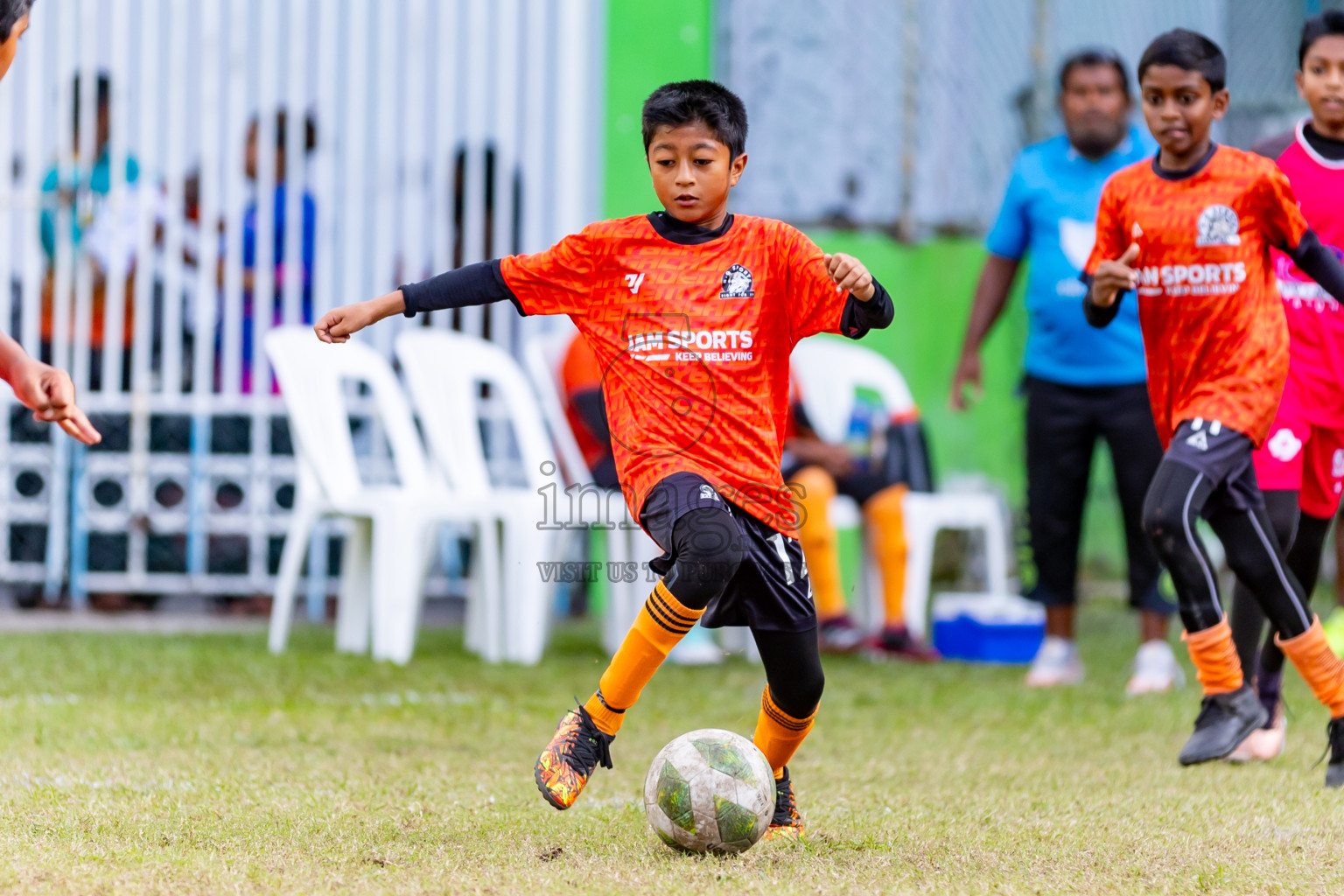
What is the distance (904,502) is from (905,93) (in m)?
3.05

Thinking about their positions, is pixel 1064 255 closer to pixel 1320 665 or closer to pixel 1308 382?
pixel 1308 382

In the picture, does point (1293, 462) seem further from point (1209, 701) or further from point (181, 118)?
point (181, 118)

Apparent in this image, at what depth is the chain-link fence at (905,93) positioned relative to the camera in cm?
940

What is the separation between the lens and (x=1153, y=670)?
6.37 meters

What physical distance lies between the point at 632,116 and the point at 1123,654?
395cm

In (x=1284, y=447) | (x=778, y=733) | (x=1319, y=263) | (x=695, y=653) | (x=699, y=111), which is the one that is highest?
(x=699, y=111)

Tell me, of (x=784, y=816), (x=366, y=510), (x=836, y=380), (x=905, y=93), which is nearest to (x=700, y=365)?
(x=784, y=816)

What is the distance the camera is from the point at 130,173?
8602mm

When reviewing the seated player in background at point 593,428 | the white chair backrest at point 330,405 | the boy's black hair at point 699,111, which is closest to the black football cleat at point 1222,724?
the boy's black hair at point 699,111

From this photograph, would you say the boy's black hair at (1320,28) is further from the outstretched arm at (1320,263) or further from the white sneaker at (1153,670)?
the white sneaker at (1153,670)

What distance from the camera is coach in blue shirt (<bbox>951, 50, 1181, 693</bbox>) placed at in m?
6.38

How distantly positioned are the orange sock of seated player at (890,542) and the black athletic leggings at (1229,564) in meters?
3.12

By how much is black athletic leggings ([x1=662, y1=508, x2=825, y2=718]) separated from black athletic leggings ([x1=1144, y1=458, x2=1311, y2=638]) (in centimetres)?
121

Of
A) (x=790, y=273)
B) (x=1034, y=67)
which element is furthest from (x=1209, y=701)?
(x=1034, y=67)
